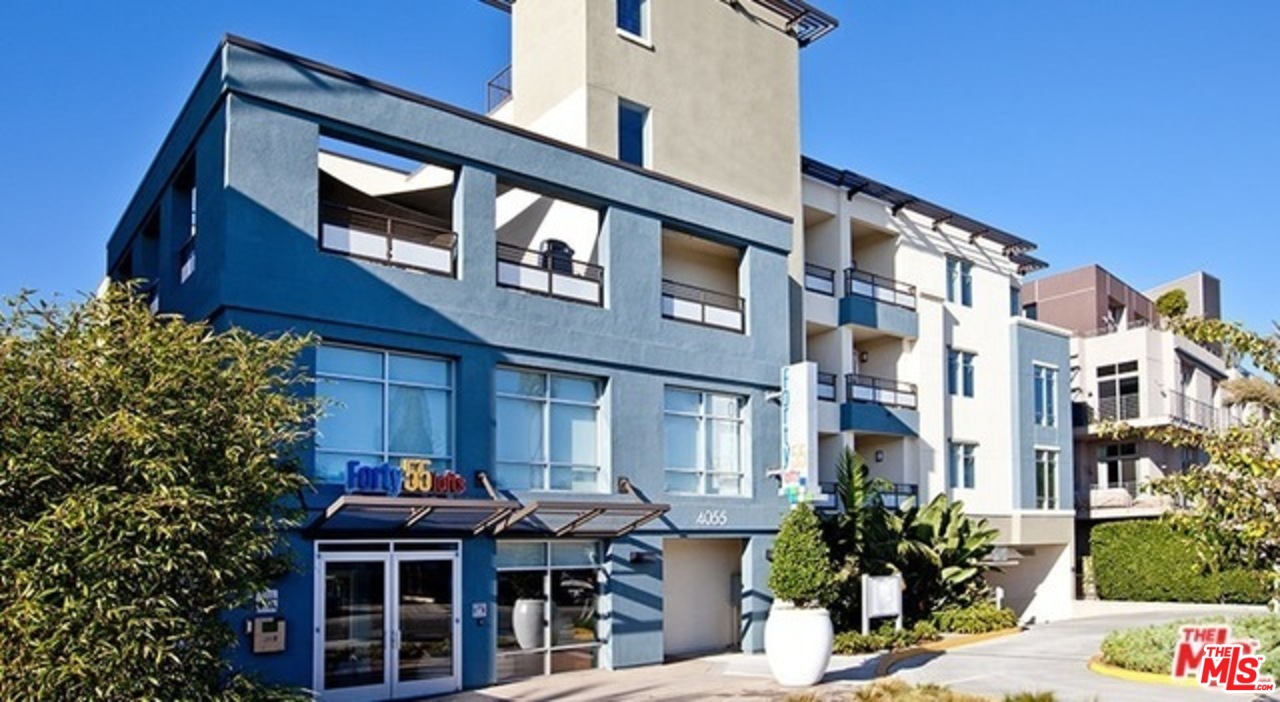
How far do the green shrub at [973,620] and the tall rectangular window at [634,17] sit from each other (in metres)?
14.0

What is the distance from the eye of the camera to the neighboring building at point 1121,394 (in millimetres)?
36844

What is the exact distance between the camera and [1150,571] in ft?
110

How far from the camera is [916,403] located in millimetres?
28000

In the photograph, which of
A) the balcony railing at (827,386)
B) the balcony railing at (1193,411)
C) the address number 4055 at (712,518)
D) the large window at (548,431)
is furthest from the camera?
the balcony railing at (1193,411)

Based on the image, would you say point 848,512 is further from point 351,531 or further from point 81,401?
point 81,401

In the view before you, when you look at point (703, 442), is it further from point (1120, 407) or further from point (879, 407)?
point (1120, 407)

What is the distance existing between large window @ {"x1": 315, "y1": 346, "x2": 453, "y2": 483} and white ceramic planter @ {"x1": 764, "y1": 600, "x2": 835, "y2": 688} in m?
5.66

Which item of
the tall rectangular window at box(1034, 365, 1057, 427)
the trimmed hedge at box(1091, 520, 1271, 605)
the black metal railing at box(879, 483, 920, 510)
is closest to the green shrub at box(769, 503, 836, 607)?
the black metal railing at box(879, 483, 920, 510)

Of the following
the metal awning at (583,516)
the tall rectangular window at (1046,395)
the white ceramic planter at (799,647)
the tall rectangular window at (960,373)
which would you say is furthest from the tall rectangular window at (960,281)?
the white ceramic planter at (799,647)

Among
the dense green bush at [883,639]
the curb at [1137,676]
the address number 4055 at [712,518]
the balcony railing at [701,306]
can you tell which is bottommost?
the dense green bush at [883,639]

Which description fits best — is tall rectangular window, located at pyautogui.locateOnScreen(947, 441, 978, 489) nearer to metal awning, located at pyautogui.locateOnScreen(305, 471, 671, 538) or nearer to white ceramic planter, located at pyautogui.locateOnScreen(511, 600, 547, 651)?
metal awning, located at pyautogui.locateOnScreen(305, 471, 671, 538)

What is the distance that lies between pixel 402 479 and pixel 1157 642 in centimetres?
1201

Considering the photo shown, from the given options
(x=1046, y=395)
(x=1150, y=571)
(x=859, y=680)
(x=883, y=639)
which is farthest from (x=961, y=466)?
(x=859, y=680)

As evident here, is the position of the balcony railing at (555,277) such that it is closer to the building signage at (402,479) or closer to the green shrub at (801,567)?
the building signage at (402,479)
